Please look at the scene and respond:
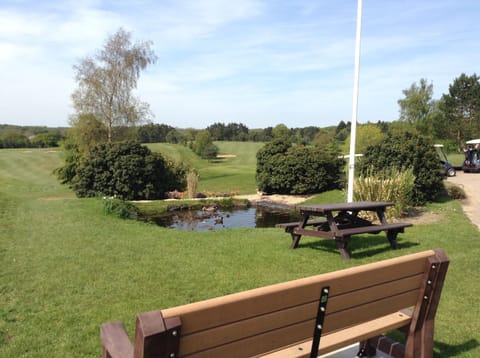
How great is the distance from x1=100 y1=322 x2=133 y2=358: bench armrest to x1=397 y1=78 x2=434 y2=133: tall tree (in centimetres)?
4316

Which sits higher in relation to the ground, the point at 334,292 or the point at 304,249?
the point at 334,292

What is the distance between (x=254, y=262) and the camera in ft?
19.5

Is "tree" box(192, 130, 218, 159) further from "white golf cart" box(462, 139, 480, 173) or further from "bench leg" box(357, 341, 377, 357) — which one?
"bench leg" box(357, 341, 377, 357)

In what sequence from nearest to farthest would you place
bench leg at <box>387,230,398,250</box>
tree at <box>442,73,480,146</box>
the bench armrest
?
the bench armrest, bench leg at <box>387,230,398,250</box>, tree at <box>442,73,480,146</box>

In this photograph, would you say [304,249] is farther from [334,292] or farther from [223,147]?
[223,147]

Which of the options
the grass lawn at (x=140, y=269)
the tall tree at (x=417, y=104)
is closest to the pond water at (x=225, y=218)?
the grass lawn at (x=140, y=269)

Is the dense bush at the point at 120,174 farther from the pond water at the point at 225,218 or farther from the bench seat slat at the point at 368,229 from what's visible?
the bench seat slat at the point at 368,229

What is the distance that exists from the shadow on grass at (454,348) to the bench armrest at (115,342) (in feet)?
8.06

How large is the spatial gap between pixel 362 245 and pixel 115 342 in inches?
220

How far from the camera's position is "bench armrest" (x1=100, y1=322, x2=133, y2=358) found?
205 centimetres

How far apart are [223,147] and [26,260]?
174 ft

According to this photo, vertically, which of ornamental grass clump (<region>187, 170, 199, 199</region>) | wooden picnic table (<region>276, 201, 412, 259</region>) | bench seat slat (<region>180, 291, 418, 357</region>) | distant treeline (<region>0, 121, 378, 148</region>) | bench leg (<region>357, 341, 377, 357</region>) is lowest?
ornamental grass clump (<region>187, 170, 199, 199</region>)

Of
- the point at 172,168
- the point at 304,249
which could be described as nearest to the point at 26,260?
the point at 304,249

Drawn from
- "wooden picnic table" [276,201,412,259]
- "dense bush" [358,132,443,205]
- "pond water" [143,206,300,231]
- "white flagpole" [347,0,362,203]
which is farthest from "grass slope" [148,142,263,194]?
"wooden picnic table" [276,201,412,259]
